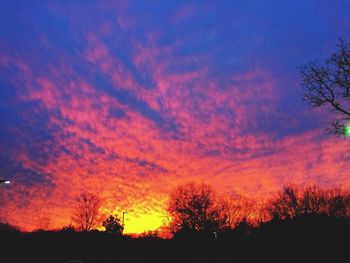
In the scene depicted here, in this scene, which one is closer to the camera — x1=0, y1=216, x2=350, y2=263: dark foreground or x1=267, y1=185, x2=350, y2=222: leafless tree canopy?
x1=0, y1=216, x2=350, y2=263: dark foreground

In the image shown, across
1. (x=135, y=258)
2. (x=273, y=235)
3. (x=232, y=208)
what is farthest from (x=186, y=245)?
(x=232, y=208)

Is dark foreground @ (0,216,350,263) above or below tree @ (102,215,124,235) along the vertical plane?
below

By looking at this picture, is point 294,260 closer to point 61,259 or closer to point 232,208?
point 61,259

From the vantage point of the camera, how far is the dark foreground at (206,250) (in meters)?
34.6

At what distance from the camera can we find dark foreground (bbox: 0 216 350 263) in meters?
34.6

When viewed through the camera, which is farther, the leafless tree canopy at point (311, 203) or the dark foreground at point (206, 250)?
the leafless tree canopy at point (311, 203)

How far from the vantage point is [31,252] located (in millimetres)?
39500

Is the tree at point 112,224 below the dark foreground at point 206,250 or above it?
above

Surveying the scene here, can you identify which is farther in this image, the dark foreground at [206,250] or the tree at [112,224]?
the tree at [112,224]

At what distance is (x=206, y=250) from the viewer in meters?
40.7

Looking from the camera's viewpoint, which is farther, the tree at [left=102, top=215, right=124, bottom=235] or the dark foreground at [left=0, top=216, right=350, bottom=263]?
the tree at [left=102, top=215, right=124, bottom=235]

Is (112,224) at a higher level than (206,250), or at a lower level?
higher

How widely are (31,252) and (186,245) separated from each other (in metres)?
17.5

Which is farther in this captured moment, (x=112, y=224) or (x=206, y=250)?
(x=112, y=224)
